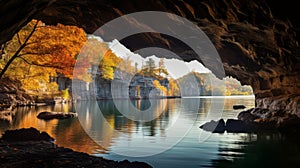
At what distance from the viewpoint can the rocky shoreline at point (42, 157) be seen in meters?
7.53

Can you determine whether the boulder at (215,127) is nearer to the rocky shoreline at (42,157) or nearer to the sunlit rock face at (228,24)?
the sunlit rock face at (228,24)

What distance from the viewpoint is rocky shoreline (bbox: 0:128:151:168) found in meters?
7.53

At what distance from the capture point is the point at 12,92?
1272 inches

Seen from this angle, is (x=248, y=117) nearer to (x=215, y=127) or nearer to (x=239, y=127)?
(x=239, y=127)

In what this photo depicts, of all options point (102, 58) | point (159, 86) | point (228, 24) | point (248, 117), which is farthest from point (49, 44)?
point (159, 86)

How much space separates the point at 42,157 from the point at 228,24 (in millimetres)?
9102

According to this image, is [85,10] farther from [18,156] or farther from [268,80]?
[268,80]

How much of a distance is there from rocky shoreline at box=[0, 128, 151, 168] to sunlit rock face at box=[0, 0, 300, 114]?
3390mm

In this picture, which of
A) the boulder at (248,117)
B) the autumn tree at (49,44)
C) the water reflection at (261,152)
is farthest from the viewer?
the boulder at (248,117)

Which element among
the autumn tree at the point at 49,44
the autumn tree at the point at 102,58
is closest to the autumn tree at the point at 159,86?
the autumn tree at the point at 102,58

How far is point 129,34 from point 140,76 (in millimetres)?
57538

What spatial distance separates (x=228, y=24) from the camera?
1235cm

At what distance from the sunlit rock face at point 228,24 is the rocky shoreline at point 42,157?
11.1 ft

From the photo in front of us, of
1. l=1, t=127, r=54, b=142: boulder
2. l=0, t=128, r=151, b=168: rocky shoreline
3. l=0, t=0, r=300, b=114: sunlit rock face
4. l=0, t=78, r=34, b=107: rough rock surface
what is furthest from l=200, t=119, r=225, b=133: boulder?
l=0, t=78, r=34, b=107: rough rock surface
